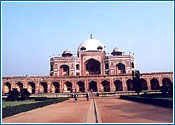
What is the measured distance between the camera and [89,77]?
3425cm

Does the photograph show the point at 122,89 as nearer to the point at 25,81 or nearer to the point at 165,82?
the point at 165,82

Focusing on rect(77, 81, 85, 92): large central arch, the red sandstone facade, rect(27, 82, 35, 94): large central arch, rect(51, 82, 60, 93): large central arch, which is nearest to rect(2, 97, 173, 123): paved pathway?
the red sandstone facade

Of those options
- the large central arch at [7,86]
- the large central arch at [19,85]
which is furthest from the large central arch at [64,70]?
the large central arch at [7,86]

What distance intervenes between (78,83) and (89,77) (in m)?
2.42

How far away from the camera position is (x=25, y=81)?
34.3 metres

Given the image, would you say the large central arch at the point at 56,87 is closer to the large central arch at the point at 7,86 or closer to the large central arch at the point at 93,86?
the large central arch at the point at 93,86

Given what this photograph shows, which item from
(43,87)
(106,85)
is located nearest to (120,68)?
(106,85)

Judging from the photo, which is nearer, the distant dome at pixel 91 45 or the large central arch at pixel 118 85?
the large central arch at pixel 118 85

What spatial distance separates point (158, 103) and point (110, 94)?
17.9 meters

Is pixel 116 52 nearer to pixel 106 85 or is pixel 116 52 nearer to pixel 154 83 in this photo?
pixel 106 85

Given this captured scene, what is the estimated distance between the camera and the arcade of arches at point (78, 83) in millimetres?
33562

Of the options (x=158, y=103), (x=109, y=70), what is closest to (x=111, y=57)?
(x=109, y=70)

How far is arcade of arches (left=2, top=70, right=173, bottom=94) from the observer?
1321 inches

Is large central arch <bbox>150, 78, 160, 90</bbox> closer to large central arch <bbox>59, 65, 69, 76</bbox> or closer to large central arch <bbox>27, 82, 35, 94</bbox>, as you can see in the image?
large central arch <bbox>59, 65, 69, 76</bbox>
